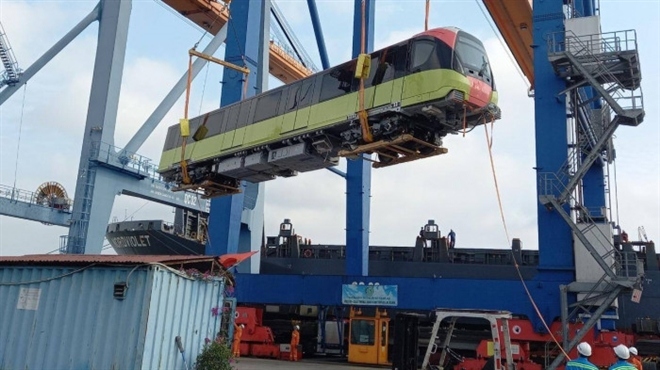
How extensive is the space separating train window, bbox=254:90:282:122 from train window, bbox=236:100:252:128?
38 centimetres

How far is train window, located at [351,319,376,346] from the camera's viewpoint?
55.5 ft

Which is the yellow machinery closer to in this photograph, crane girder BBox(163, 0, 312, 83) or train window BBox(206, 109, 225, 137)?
train window BBox(206, 109, 225, 137)

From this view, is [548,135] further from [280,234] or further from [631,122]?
[280,234]

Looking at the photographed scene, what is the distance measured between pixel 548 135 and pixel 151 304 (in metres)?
10.9

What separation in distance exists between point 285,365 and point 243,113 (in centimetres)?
695

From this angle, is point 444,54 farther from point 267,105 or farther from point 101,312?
point 101,312

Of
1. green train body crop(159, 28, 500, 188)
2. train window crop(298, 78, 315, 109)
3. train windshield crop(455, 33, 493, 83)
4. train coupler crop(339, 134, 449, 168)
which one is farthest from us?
train window crop(298, 78, 315, 109)

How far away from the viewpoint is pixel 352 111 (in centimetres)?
1188

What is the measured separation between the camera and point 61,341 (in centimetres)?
834

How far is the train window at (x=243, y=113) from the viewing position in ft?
48.8

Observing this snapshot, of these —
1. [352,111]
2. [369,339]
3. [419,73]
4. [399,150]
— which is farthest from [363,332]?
[419,73]

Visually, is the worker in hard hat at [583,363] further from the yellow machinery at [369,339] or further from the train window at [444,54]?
the yellow machinery at [369,339]

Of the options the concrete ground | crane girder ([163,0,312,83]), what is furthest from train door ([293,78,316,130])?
crane girder ([163,0,312,83])

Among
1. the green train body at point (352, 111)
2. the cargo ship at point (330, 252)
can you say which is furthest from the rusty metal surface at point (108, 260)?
the cargo ship at point (330, 252)
